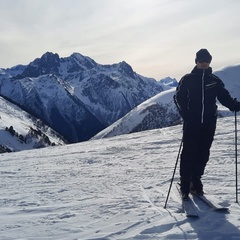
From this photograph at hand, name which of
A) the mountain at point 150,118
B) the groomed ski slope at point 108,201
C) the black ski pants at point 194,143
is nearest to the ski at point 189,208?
the groomed ski slope at point 108,201

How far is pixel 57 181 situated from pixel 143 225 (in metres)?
4.37

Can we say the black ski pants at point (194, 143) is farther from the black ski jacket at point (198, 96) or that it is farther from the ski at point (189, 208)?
the ski at point (189, 208)

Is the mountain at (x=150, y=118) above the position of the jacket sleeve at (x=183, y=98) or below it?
below

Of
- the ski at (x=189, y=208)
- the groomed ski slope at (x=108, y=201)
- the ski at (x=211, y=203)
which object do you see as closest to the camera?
the groomed ski slope at (x=108, y=201)

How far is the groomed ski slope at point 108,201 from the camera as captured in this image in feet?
17.9

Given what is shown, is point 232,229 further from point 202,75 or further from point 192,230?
point 202,75

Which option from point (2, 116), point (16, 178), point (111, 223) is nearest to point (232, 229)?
point (111, 223)

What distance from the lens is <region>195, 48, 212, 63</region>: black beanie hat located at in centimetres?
711

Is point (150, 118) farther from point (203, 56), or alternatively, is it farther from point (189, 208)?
point (189, 208)

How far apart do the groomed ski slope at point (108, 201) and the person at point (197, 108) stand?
81 centimetres

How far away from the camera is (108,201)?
7195 millimetres

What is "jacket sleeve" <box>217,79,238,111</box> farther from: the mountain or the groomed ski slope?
the mountain

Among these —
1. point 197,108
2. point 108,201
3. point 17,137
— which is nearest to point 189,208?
point 108,201

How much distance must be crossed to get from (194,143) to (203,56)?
166 centimetres
